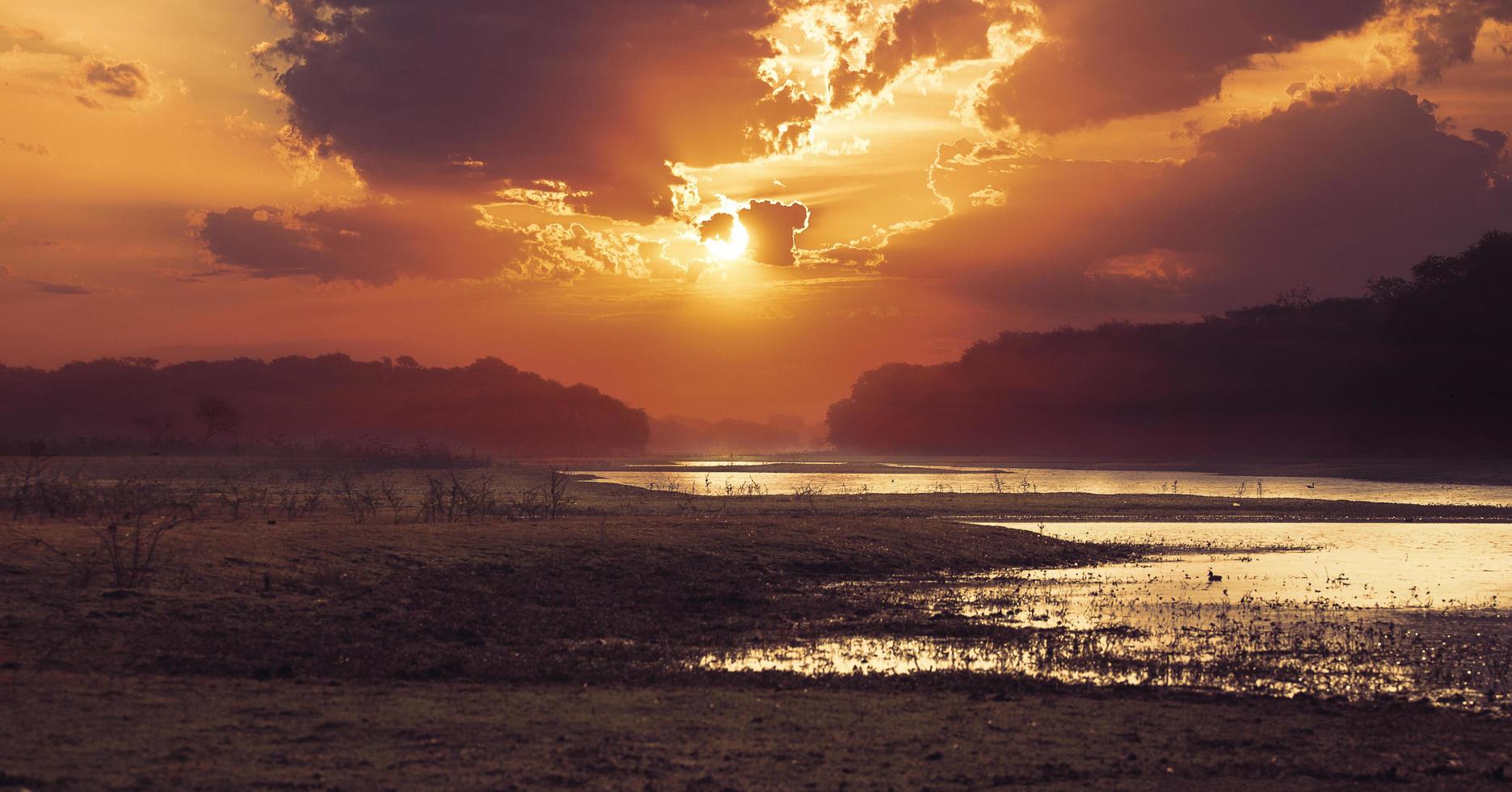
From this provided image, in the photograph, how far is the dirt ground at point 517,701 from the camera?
12891 mm

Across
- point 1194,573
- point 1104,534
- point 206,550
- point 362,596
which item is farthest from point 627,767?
point 1104,534

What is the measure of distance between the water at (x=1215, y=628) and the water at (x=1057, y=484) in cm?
3570

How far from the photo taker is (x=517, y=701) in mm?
16453

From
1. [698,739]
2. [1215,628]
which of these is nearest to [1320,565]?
[1215,628]

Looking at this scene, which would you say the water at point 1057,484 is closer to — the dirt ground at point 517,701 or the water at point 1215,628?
the water at point 1215,628

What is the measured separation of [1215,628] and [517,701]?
1497 cm

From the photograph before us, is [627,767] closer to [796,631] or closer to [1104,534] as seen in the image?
[796,631]

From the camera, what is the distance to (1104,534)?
47.7 m

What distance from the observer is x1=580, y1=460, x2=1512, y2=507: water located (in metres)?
75.3

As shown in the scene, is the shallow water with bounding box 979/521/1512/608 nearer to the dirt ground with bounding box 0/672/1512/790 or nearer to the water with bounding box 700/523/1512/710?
the water with bounding box 700/523/1512/710

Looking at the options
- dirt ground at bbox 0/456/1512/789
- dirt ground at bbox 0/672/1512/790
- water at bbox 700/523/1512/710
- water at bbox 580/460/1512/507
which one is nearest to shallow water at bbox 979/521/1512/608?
water at bbox 700/523/1512/710

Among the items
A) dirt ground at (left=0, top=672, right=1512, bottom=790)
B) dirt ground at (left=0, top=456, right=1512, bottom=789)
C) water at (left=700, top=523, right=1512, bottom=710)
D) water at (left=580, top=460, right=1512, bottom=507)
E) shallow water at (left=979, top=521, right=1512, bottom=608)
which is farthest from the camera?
water at (left=580, top=460, right=1512, bottom=507)

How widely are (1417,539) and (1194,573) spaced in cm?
1778

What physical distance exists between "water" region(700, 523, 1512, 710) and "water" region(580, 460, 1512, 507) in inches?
1406
